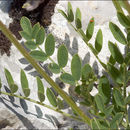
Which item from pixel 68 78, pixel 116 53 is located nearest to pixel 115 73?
pixel 116 53

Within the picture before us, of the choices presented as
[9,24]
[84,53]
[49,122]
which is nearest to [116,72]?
[84,53]

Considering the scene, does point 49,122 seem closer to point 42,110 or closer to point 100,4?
point 42,110

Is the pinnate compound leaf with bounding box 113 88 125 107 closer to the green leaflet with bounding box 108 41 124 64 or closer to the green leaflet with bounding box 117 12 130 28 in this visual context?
the green leaflet with bounding box 108 41 124 64

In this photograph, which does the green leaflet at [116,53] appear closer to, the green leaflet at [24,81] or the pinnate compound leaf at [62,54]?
the pinnate compound leaf at [62,54]

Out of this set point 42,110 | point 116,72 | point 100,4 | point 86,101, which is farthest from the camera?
point 100,4

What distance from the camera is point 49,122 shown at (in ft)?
6.41

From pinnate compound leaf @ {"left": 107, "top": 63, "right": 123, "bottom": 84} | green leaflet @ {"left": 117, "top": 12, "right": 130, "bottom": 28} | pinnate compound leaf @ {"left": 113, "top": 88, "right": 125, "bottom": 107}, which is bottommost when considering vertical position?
pinnate compound leaf @ {"left": 113, "top": 88, "right": 125, "bottom": 107}

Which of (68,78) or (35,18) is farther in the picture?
(35,18)

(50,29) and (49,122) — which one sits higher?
(50,29)

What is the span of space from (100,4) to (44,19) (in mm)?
364

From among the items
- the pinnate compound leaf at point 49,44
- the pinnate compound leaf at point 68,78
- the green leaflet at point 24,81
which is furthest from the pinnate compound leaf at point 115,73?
the green leaflet at point 24,81

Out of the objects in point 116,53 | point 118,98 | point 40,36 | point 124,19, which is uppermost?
point 40,36

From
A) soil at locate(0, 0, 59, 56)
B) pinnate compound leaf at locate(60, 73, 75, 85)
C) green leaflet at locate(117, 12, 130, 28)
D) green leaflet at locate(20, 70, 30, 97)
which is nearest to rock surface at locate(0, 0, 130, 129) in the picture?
soil at locate(0, 0, 59, 56)

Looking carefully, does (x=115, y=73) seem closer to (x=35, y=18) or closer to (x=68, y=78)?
(x=68, y=78)
